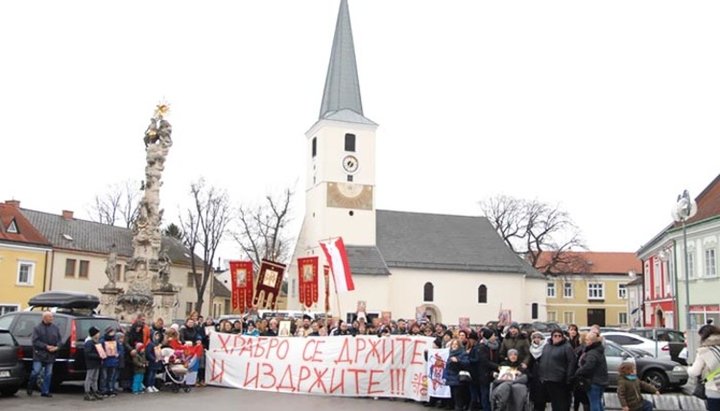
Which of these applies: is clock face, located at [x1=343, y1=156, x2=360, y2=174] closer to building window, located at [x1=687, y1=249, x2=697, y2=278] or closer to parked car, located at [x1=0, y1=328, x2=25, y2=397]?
building window, located at [x1=687, y1=249, x2=697, y2=278]

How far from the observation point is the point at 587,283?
78.6 m

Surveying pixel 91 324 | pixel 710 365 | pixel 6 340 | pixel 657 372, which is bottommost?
pixel 657 372

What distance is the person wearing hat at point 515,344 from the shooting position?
43.1 ft

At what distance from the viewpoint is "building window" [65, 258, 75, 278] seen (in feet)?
158

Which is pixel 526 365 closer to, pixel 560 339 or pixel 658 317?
pixel 560 339

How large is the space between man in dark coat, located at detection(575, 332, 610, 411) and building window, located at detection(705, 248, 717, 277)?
23.9 metres

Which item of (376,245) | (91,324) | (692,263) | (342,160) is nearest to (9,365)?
(91,324)

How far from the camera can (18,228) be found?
147 feet

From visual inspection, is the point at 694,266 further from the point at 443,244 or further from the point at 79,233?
the point at 79,233

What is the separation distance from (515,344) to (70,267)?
4200 centimetres

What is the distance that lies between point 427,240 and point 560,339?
4778 cm

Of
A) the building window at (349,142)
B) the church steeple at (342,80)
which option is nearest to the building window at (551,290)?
the church steeple at (342,80)

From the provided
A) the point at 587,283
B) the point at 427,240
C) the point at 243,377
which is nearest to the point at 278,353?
the point at 243,377

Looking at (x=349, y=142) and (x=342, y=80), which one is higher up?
(x=342, y=80)
